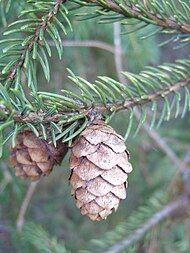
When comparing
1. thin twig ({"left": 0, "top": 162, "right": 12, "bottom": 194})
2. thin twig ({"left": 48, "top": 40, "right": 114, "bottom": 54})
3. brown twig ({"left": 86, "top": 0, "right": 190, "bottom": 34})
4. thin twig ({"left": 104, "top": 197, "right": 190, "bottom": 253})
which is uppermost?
thin twig ({"left": 48, "top": 40, "right": 114, "bottom": 54})

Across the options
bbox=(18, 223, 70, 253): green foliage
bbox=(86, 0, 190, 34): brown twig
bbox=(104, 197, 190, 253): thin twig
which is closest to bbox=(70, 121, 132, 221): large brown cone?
bbox=(86, 0, 190, 34): brown twig

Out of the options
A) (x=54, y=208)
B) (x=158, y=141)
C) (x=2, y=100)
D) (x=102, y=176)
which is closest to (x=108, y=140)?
(x=102, y=176)

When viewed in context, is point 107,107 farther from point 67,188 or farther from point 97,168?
point 67,188

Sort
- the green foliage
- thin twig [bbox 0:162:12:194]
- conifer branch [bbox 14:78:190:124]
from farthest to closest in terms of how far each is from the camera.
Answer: thin twig [bbox 0:162:12:194] → the green foliage → conifer branch [bbox 14:78:190:124]

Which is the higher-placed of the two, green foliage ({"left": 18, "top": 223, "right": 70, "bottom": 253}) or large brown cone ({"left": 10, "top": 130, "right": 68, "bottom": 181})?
large brown cone ({"left": 10, "top": 130, "right": 68, "bottom": 181})

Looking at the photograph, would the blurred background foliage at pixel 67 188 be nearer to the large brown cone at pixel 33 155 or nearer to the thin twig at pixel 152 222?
the thin twig at pixel 152 222

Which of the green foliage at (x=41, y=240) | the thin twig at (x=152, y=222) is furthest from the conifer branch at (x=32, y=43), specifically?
the thin twig at (x=152, y=222)

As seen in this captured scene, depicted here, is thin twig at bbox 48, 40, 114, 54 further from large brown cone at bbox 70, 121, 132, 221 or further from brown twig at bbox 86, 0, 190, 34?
large brown cone at bbox 70, 121, 132, 221
